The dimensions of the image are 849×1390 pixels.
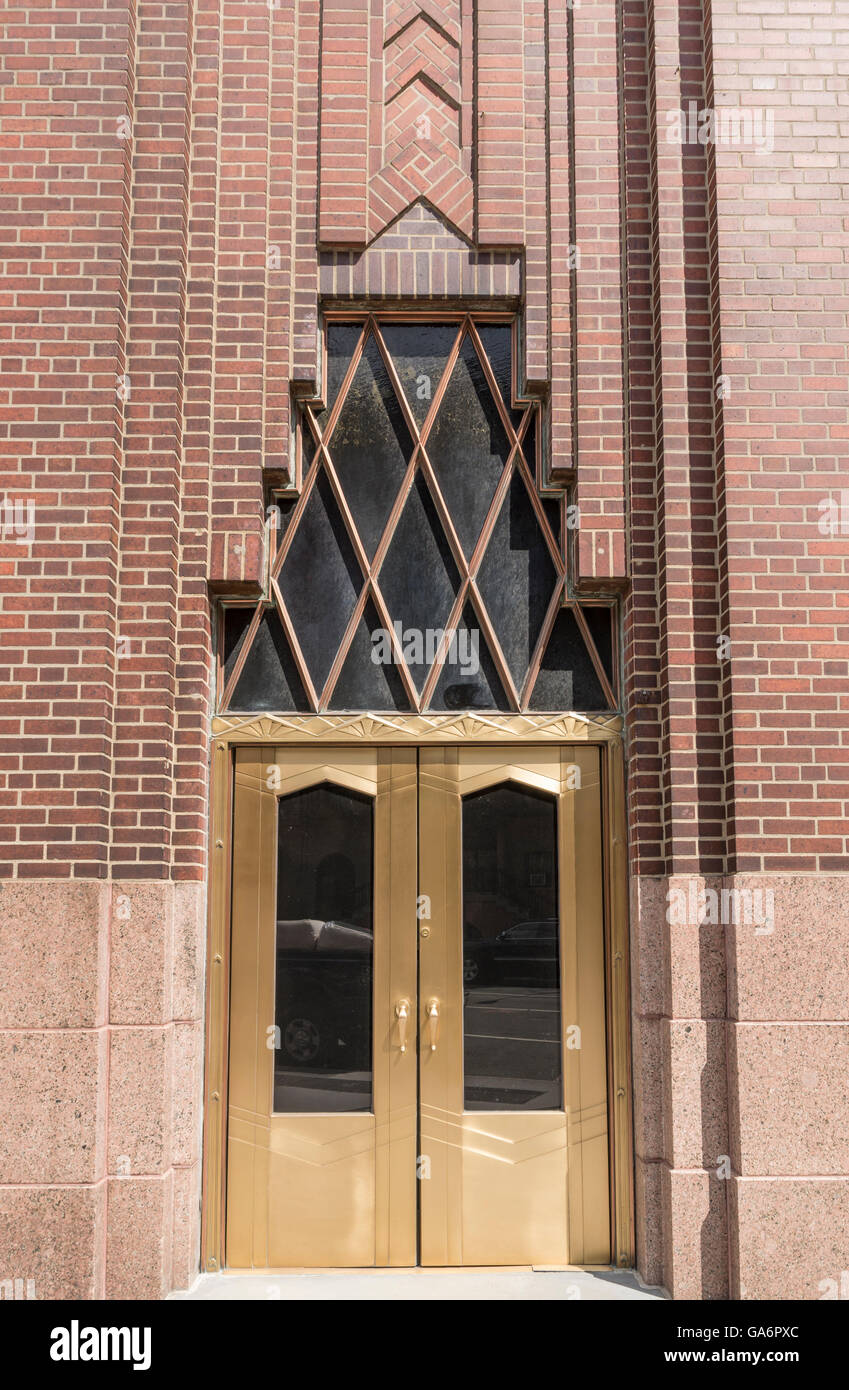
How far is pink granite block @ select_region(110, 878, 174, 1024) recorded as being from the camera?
18.0 feet

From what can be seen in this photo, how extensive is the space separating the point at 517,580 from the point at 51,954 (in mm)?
3219

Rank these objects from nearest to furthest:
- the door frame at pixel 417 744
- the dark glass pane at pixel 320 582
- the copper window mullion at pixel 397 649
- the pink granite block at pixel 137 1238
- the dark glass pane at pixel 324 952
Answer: the pink granite block at pixel 137 1238 < the door frame at pixel 417 744 < the dark glass pane at pixel 324 952 < the copper window mullion at pixel 397 649 < the dark glass pane at pixel 320 582

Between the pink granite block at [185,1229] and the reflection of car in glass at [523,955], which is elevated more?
the reflection of car in glass at [523,955]

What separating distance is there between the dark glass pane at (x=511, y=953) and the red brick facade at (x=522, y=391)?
0.52m

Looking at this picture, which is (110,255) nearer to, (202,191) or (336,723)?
(202,191)

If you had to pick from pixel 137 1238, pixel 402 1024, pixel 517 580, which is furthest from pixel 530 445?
pixel 137 1238

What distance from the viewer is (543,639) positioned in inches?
245

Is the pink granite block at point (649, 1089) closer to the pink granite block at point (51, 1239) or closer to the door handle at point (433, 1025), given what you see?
the door handle at point (433, 1025)

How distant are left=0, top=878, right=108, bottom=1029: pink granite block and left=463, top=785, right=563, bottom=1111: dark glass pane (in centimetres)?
199

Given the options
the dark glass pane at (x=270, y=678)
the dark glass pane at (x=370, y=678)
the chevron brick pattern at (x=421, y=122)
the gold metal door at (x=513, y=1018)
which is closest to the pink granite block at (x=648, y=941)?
the gold metal door at (x=513, y=1018)

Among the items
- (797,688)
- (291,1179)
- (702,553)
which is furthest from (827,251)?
(291,1179)

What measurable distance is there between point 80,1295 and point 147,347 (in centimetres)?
485

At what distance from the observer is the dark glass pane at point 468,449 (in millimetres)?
6316

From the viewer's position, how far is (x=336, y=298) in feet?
20.9
